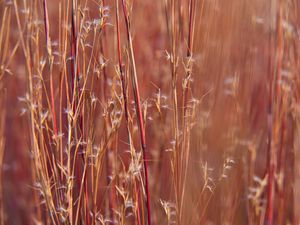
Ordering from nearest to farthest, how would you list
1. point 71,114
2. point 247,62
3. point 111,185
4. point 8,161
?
1. point 71,114
2. point 111,185
3. point 247,62
4. point 8,161

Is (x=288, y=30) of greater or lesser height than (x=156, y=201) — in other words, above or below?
above

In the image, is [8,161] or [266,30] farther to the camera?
[8,161]

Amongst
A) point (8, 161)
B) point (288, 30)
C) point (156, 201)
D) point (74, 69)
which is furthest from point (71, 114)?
point (8, 161)

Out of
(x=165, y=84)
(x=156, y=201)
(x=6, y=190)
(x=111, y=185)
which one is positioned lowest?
(x=6, y=190)

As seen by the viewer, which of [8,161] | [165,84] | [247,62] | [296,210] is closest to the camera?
[296,210]

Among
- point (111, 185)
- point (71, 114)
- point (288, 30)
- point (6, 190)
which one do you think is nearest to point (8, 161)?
point (6, 190)

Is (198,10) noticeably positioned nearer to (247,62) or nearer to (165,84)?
(247,62)

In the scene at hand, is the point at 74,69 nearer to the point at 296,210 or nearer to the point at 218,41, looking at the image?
Answer: the point at 218,41
